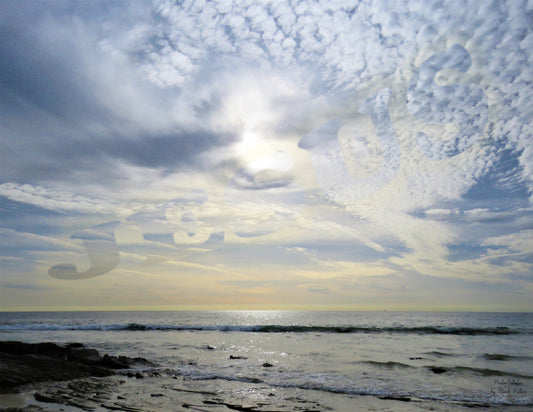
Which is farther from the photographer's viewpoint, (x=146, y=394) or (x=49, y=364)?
(x=49, y=364)

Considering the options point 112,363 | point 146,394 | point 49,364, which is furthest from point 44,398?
point 112,363

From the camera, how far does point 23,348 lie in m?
16.2

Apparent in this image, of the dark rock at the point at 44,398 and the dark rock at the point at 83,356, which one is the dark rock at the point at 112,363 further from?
the dark rock at the point at 44,398

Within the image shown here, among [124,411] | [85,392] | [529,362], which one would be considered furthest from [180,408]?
[529,362]

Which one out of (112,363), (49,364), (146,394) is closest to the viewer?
(146,394)

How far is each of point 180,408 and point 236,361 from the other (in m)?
9.92

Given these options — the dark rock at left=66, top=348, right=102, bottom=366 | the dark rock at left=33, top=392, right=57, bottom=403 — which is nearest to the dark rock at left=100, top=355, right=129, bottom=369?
the dark rock at left=66, top=348, right=102, bottom=366

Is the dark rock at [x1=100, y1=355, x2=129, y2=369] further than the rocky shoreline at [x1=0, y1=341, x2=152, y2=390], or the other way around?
the dark rock at [x1=100, y1=355, x2=129, y2=369]

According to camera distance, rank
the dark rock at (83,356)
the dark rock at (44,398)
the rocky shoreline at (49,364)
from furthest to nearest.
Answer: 1. the dark rock at (83,356)
2. the rocky shoreline at (49,364)
3. the dark rock at (44,398)

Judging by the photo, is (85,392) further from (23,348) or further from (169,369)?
(23,348)

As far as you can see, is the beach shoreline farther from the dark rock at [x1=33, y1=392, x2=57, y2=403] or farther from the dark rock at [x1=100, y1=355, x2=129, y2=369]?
the dark rock at [x1=100, y1=355, x2=129, y2=369]

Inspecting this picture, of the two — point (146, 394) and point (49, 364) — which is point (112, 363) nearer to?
point (49, 364)

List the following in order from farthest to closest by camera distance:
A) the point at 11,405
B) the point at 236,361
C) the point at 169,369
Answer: the point at 236,361
the point at 169,369
the point at 11,405

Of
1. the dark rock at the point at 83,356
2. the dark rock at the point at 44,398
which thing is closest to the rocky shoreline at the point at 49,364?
the dark rock at the point at 83,356
